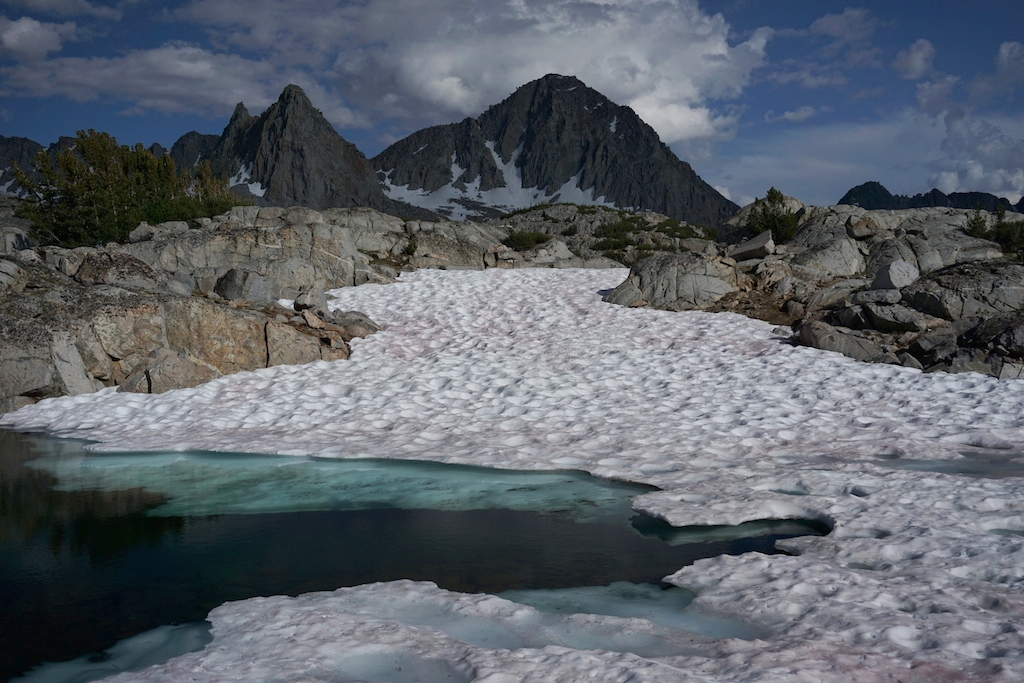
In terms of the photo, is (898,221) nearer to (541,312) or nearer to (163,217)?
(541,312)

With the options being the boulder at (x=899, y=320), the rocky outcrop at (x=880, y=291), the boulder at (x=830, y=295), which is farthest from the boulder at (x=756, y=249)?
the boulder at (x=899, y=320)

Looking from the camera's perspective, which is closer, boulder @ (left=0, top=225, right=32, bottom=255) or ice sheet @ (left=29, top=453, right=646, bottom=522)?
ice sheet @ (left=29, top=453, right=646, bottom=522)

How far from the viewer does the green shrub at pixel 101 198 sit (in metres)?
33.7

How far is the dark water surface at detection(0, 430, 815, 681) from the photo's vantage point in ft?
17.8

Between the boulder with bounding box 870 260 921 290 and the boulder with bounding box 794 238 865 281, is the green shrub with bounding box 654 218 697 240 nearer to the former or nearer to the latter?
the boulder with bounding box 794 238 865 281

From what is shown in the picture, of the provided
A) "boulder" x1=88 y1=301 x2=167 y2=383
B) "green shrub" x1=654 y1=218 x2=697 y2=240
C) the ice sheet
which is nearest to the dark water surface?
the ice sheet

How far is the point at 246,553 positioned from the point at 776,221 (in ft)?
101

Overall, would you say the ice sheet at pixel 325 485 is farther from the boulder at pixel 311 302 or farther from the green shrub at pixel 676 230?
the green shrub at pixel 676 230

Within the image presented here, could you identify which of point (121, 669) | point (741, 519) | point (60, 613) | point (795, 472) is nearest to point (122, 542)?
point (60, 613)

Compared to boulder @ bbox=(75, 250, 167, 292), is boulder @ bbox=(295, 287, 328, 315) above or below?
below

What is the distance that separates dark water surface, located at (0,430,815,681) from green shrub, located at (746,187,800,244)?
26584mm

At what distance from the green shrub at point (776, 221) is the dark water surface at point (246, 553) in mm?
26584

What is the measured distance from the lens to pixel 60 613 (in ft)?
17.7

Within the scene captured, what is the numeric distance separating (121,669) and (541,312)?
1758cm
